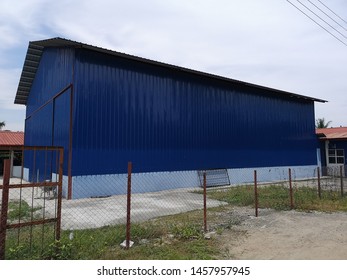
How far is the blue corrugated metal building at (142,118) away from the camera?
14.4 meters

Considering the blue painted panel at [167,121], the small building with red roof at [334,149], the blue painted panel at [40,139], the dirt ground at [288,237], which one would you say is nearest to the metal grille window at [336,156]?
the small building with red roof at [334,149]

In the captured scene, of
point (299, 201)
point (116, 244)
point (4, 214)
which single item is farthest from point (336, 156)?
point (4, 214)

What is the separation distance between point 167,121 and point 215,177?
489cm

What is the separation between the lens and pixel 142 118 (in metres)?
16.2

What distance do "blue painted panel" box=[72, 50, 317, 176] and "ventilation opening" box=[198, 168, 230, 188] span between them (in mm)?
377

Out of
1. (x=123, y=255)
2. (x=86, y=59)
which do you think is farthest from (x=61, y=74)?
(x=123, y=255)

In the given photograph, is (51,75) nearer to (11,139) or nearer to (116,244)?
(116,244)

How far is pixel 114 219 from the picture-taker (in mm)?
9172

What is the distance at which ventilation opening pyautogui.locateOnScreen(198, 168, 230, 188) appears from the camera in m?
18.7

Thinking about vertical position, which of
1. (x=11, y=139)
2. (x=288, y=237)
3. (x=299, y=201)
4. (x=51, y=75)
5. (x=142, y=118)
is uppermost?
(x=51, y=75)

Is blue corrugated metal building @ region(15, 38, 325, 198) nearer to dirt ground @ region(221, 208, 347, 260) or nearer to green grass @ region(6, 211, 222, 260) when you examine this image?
green grass @ region(6, 211, 222, 260)

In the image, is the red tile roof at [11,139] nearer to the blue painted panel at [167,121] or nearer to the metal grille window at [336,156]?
the blue painted panel at [167,121]
